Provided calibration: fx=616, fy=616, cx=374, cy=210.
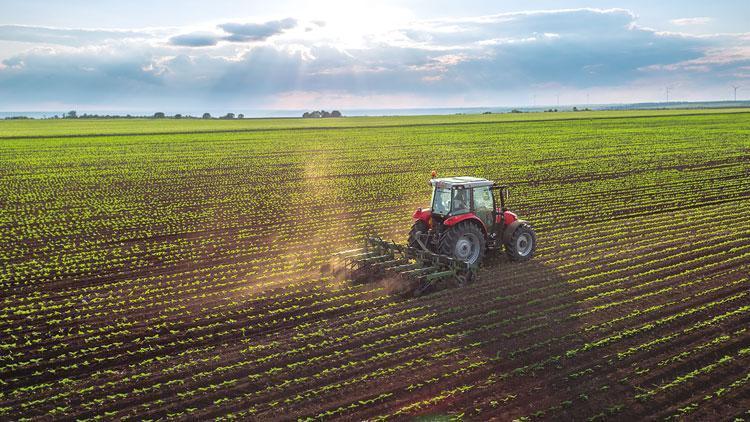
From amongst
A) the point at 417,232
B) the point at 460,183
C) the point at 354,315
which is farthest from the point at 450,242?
the point at 354,315

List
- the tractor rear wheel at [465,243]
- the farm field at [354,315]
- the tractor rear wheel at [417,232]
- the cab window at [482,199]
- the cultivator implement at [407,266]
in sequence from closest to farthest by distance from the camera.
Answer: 1. the farm field at [354,315]
2. the cultivator implement at [407,266]
3. the tractor rear wheel at [465,243]
4. the cab window at [482,199]
5. the tractor rear wheel at [417,232]

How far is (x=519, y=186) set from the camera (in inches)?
1133

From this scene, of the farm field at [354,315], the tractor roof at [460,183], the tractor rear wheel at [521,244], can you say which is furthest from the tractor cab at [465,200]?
the farm field at [354,315]

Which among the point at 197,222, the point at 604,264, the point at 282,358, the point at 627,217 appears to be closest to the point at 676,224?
the point at 627,217

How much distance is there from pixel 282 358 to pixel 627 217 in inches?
586

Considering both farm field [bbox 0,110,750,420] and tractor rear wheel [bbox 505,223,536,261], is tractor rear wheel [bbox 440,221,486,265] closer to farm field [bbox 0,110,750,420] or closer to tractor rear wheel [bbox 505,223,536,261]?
farm field [bbox 0,110,750,420]

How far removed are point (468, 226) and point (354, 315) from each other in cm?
363

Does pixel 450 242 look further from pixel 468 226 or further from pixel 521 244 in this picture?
pixel 521 244

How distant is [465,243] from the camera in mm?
14172

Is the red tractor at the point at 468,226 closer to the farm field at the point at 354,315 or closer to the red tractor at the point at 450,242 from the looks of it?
the red tractor at the point at 450,242

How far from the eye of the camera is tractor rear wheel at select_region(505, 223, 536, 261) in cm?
1505

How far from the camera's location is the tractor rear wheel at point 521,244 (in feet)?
49.4

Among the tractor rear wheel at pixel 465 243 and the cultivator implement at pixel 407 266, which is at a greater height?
the tractor rear wheel at pixel 465 243

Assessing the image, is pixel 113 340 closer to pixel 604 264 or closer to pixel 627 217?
pixel 604 264
